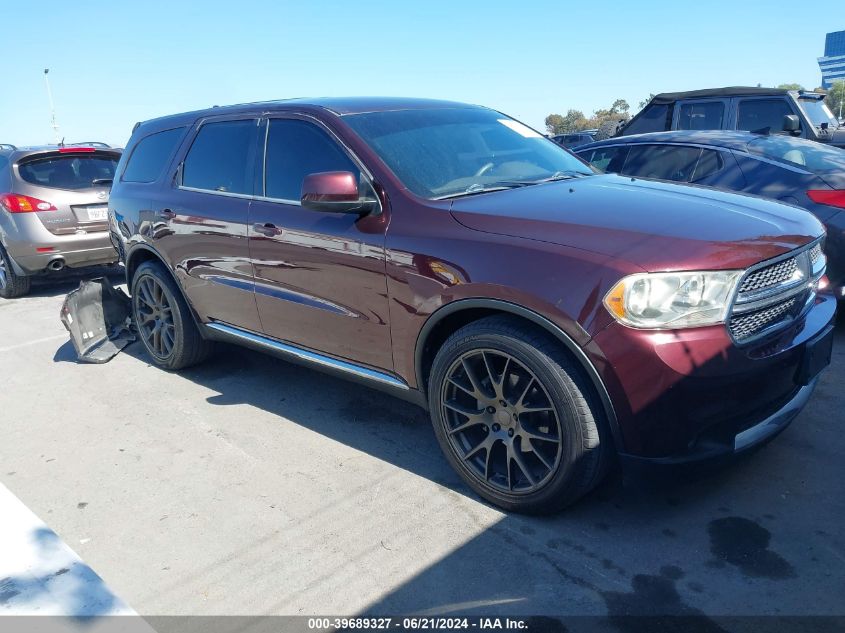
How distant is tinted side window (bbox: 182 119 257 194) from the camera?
409 cm

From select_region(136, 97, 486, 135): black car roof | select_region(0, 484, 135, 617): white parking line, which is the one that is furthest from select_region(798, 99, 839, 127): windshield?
select_region(0, 484, 135, 617): white parking line

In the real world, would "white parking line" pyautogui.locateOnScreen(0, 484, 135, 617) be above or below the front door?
below

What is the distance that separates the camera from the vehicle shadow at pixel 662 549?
2.37 meters

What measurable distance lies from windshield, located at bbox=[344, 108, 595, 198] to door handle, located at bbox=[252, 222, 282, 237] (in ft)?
2.32

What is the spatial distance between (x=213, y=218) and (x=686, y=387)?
2.98 metres

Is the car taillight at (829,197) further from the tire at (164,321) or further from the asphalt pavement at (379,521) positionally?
the tire at (164,321)

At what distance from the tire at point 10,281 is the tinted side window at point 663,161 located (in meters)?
6.75

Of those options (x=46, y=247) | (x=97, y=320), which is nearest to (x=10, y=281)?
(x=46, y=247)

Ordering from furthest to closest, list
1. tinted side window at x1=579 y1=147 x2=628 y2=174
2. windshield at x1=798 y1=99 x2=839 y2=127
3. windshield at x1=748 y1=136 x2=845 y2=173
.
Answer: windshield at x1=798 y1=99 x2=839 y2=127
tinted side window at x1=579 y1=147 x2=628 y2=174
windshield at x1=748 y1=136 x2=845 y2=173

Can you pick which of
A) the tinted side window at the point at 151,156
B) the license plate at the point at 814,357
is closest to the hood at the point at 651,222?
the license plate at the point at 814,357

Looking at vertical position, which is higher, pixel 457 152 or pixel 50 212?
pixel 457 152

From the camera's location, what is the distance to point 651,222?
269 centimetres

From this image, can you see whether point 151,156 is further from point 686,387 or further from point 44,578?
point 686,387

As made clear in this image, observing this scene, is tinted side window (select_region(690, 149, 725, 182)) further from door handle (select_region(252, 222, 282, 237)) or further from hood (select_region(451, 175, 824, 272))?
door handle (select_region(252, 222, 282, 237))
